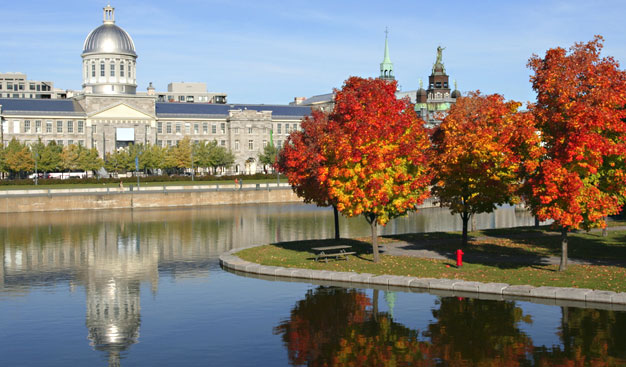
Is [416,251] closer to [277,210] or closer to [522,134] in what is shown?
[522,134]

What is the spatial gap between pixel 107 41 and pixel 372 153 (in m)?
103

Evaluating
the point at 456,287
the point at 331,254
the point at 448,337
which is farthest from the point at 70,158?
the point at 448,337

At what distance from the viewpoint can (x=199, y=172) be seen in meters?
131

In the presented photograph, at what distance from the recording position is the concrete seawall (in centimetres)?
7231

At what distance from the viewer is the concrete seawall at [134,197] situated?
7231 cm

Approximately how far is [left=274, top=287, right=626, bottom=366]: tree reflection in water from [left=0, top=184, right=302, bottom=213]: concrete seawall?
53.4 metres

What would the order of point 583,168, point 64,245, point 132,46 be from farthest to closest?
point 132,46, point 64,245, point 583,168

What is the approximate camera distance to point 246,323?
76.8ft

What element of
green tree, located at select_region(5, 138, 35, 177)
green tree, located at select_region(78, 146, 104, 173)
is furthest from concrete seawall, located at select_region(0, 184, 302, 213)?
green tree, located at select_region(78, 146, 104, 173)

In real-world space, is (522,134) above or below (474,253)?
above

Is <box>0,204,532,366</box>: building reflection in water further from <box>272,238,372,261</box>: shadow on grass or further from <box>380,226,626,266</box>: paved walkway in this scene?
<box>380,226,626,266</box>: paved walkway

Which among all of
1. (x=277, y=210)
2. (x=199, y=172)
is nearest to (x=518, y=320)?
(x=277, y=210)

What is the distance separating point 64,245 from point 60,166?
2754 inches

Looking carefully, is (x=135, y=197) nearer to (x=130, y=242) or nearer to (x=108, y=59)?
(x=130, y=242)
